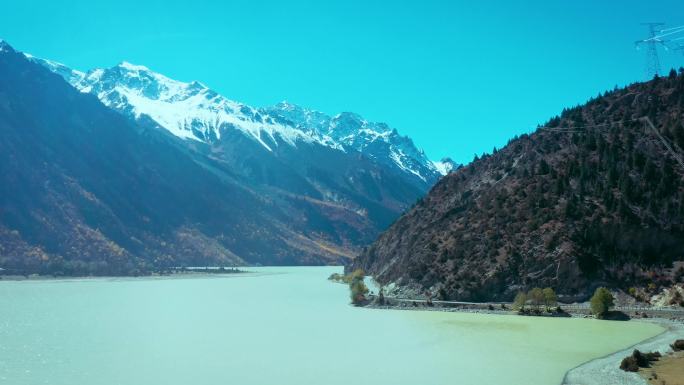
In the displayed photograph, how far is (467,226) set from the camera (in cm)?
11175

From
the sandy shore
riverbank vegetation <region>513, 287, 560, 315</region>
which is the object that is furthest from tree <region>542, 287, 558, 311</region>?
the sandy shore

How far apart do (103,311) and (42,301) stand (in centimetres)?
2036

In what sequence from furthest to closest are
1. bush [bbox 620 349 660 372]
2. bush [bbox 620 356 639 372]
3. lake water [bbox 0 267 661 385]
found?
1. lake water [bbox 0 267 661 385]
2. bush [bbox 620 349 660 372]
3. bush [bbox 620 356 639 372]

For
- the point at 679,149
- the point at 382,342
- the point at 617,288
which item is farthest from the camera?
the point at 679,149

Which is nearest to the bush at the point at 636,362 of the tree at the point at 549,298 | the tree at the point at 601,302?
the tree at the point at 601,302


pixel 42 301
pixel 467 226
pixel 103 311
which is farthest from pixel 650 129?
pixel 42 301

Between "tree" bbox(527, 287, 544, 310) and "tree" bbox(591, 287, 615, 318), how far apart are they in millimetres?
6698

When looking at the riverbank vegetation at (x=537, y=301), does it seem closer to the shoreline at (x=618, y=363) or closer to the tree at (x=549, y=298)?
the tree at (x=549, y=298)

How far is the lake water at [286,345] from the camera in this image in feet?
155

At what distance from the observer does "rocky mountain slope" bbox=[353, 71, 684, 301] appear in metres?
88.3

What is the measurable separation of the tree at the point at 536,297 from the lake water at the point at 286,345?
3944 mm

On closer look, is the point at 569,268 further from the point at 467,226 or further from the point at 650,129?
the point at 650,129

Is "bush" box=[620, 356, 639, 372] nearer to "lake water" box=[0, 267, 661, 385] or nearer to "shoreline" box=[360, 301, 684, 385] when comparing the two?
"shoreline" box=[360, 301, 684, 385]

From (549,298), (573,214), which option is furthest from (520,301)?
(573,214)
